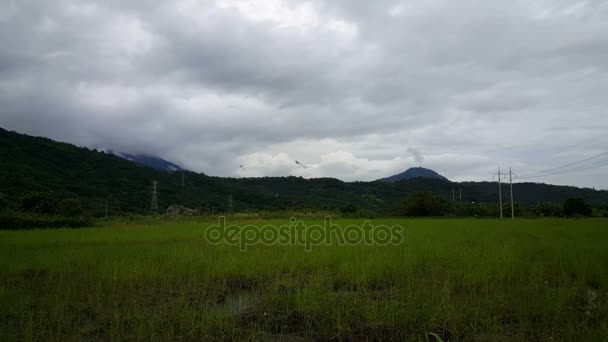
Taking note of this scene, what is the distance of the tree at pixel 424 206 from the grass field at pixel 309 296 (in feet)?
119

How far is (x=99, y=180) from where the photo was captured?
44344 mm

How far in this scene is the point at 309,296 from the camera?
4.94m

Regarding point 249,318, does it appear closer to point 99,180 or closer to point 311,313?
point 311,313

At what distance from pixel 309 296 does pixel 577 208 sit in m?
41.8

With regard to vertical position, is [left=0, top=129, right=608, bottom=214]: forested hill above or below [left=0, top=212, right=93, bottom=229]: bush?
→ above

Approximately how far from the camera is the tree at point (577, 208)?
36.9 meters

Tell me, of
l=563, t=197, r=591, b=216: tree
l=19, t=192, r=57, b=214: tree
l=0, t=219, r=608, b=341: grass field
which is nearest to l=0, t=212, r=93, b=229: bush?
l=19, t=192, r=57, b=214: tree

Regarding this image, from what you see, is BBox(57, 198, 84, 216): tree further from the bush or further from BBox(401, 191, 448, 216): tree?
BBox(401, 191, 448, 216): tree

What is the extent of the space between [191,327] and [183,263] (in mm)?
3696

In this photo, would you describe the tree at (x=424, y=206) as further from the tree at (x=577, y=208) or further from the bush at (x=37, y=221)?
the bush at (x=37, y=221)

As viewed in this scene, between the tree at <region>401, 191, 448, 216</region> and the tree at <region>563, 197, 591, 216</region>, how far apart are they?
11786 millimetres

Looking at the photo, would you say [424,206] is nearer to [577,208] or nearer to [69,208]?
[577,208]

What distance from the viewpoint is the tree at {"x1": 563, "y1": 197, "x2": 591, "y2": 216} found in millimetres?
36869

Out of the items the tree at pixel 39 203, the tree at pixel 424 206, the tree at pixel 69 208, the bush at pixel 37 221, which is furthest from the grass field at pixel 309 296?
the tree at pixel 424 206
